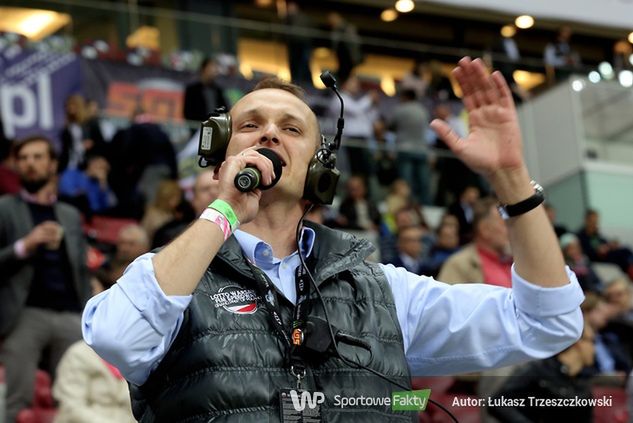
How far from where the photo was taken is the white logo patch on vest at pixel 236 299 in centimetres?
280

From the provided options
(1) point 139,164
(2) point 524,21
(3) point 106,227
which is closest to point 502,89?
(3) point 106,227

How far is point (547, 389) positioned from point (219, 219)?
12.4 feet

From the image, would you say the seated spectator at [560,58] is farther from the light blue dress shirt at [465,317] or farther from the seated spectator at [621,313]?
the light blue dress shirt at [465,317]

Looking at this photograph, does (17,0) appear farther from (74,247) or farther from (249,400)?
(249,400)

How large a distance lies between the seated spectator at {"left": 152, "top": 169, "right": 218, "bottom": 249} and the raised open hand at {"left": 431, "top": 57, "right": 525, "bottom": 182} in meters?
3.34

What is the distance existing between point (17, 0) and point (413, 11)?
6272 mm

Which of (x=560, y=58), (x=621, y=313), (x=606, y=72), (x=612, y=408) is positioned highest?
(x=560, y=58)

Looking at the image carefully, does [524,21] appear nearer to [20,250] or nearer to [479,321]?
[20,250]

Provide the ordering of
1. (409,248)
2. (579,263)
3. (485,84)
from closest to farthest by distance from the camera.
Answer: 1. (485,84)
2. (409,248)
3. (579,263)

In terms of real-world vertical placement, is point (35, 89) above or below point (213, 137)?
above

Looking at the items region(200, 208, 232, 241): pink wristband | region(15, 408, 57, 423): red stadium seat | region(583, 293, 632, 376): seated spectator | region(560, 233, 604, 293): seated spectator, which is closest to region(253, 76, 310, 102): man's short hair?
region(200, 208, 232, 241): pink wristband

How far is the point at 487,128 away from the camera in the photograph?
299cm

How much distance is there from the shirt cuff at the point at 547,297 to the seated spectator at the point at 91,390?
9.70ft

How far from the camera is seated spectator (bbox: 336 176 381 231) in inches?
430
